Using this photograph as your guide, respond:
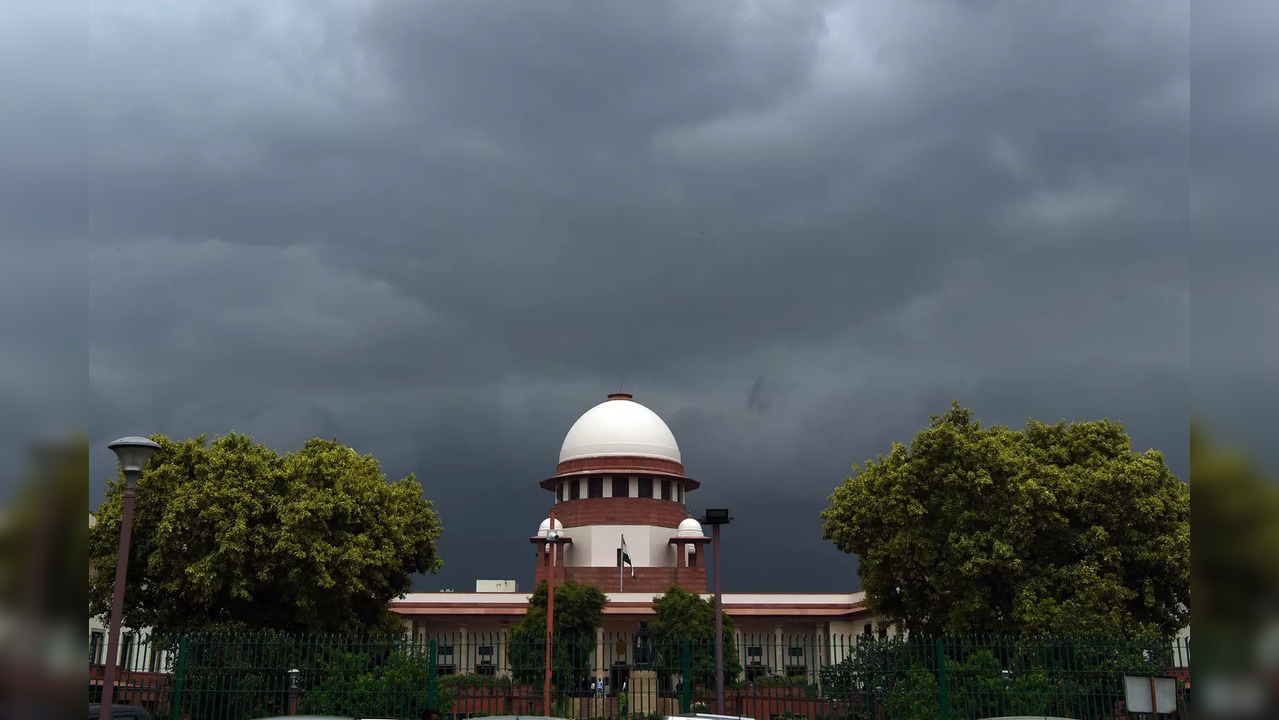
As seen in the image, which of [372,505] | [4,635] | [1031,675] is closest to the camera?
[4,635]

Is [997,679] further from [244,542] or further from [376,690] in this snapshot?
[244,542]

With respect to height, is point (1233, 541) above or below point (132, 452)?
below

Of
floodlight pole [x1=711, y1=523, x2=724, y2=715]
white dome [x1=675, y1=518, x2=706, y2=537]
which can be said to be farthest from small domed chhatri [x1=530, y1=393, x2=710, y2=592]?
floodlight pole [x1=711, y1=523, x2=724, y2=715]

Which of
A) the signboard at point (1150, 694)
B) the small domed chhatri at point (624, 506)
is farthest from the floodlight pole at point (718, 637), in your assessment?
the small domed chhatri at point (624, 506)

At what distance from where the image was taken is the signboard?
11555mm

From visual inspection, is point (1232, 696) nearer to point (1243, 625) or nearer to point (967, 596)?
point (1243, 625)

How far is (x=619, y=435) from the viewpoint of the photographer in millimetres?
47500

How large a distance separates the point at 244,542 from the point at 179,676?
7.91 m

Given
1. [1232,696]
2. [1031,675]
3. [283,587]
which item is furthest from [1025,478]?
[1232,696]

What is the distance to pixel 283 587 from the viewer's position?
24578 mm

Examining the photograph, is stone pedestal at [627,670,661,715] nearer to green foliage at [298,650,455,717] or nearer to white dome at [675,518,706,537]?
green foliage at [298,650,455,717]

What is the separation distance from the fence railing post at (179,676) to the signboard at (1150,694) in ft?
47.1

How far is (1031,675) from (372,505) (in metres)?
17.4

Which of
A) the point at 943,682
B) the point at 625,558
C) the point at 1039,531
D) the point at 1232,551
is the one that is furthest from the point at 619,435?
the point at 1232,551
